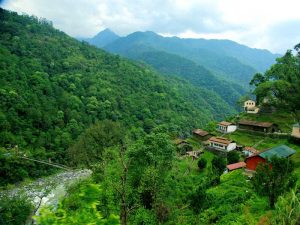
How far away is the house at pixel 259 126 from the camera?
125 feet

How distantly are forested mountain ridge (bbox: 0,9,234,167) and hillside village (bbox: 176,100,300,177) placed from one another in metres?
17.0

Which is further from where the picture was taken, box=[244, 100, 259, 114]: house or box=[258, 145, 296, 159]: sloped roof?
box=[244, 100, 259, 114]: house

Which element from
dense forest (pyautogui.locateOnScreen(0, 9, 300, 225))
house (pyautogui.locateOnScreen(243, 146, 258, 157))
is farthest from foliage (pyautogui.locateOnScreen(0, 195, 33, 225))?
house (pyautogui.locateOnScreen(243, 146, 258, 157))

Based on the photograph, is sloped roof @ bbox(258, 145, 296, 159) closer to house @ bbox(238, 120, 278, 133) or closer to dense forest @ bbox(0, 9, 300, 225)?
dense forest @ bbox(0, 9, 300, 225)

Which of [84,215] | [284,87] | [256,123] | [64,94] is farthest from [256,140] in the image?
[64,94]

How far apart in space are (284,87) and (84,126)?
128 ft

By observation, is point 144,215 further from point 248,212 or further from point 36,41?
point 36,41

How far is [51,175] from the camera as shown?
45.8m

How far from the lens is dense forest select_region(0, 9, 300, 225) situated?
1667 centimetres

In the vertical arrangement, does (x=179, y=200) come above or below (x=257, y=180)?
below

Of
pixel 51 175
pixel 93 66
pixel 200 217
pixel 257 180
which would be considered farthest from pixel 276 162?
pixel 93 66

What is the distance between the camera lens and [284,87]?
41.2 meters

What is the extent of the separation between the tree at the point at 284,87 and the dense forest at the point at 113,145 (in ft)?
1.46

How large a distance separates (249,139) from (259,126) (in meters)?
2.25
